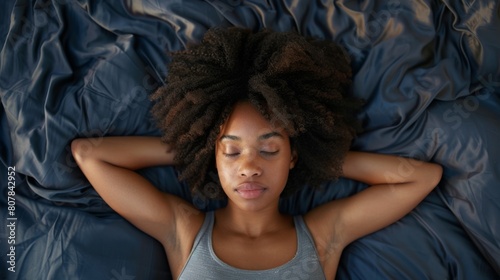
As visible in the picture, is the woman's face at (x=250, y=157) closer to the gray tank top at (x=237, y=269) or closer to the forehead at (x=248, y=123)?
the forehead at (x=248, y=123)

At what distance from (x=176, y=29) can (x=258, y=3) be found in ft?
0.71

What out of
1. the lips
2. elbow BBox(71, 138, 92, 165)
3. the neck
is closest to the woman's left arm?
the neck

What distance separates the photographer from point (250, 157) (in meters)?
1.07

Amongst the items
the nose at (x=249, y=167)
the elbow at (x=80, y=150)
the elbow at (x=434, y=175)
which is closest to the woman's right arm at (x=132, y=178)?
the elbow at (x=80, y=150)

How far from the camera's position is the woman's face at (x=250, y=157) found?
1.07 meters

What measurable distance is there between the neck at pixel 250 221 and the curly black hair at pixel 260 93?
0.45 feet

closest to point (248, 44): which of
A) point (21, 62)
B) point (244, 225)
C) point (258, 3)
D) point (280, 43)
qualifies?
point (280, 43)

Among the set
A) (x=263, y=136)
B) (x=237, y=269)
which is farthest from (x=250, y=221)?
(x=263, y=136)

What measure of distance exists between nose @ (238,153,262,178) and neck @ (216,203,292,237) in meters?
0.18

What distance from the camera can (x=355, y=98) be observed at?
4.02ft

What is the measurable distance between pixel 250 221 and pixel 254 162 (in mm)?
217

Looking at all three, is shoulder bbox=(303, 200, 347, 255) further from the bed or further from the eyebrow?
the eyebrow

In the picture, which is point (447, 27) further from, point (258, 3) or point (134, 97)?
point (134, 97)

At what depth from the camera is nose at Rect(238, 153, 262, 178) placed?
1053 mm
